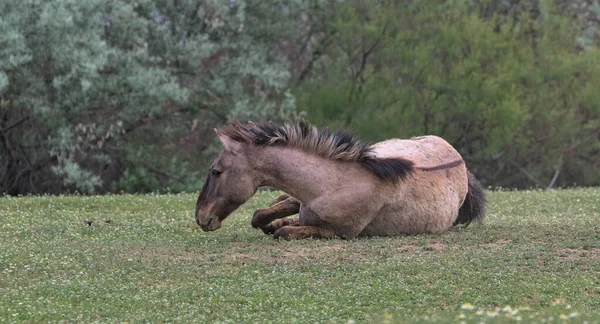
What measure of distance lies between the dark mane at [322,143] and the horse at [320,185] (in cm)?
1

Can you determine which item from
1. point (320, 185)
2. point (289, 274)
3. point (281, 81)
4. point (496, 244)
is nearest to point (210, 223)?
point (320, 185)

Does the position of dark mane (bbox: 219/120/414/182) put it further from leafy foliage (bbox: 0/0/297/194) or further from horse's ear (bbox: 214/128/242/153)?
leafy foliage (bbox: 0/0/297/194)

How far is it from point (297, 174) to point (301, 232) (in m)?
0.73

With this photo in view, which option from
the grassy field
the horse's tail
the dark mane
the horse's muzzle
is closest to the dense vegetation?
the grassy field

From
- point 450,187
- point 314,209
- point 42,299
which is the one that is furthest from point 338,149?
point 42,299

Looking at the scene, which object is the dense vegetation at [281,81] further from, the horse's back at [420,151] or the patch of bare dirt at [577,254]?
the patch of bare dirt at [577,254]

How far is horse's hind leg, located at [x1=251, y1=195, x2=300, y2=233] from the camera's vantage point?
1334 centimetres

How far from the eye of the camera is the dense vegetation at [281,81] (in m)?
26.5

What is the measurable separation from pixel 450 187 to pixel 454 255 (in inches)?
103

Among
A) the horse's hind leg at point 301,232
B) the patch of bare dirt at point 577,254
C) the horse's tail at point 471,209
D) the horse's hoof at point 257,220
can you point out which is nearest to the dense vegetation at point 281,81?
the horse's hoof at point 257,220

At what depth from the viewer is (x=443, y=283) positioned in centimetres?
975

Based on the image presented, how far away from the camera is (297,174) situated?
12.7 m

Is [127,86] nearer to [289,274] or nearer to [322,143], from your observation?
[322,143]

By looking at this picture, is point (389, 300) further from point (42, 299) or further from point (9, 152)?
point (9, 152)
